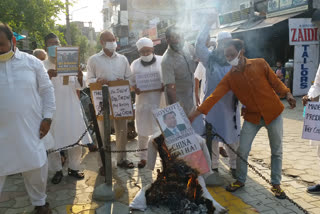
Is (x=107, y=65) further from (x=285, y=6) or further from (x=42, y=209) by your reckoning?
(x=285, y=6)

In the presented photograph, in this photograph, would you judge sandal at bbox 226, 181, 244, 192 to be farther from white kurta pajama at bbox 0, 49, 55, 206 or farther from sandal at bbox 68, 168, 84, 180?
white kurta pajama at bbox 0, 49, 55, 206

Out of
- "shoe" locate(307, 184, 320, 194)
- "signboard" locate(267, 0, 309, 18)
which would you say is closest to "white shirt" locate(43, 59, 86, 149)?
"shoe" locate(307, 184, 320, 194)

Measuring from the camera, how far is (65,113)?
456 centimetres

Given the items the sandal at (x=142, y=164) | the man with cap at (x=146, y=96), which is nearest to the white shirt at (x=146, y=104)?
the man with cap at (x=146, y=96)

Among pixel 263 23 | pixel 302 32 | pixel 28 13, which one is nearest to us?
pixel 28 13

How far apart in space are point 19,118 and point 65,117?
1.52m

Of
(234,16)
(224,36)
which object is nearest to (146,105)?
(224,36)

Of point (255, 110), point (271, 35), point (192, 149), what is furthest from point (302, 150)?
point (271, 35)

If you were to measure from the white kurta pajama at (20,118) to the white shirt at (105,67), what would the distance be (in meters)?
1.54

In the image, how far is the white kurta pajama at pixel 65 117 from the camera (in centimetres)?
452

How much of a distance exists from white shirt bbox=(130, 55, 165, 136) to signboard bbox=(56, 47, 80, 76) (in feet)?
3.63

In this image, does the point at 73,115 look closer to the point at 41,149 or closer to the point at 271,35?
the point at 41,149

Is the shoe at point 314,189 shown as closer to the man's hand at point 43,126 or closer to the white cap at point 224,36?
the white cap at point 224,36

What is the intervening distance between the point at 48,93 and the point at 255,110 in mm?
2660
